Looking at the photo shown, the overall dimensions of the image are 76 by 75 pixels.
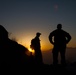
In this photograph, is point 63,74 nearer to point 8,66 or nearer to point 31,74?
point 31,74

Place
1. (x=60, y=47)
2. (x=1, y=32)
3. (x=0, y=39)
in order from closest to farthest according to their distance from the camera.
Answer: (x=60, y=47), (x=0, y=39), (x=1, y=32)

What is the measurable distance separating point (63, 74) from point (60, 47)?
1918mm

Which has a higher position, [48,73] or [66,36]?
[66,36]

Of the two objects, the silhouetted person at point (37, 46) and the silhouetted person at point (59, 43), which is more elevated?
the silhouetted person at point (37, 46)

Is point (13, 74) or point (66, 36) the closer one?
point (13, 74)

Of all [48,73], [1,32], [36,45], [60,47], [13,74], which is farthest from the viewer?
[36,45]

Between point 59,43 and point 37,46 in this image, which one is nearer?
point 59,43

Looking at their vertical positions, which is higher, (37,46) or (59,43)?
(37,46)

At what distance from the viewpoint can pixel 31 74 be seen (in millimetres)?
9586

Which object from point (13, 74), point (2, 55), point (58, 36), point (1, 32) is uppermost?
point (1, 32)

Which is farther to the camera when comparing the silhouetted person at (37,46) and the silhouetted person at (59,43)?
the silhouetted person at (37,46)

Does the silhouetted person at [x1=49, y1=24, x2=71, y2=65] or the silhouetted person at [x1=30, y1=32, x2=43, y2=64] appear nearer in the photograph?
the silhouetted person at [x1=49, y1=24, x2=71, y2=65]

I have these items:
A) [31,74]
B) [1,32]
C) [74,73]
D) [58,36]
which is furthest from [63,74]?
[1,32]

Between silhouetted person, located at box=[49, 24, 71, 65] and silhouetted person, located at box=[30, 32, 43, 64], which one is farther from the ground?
silhouetted person, located at box=[30, 32, 43, 64]
